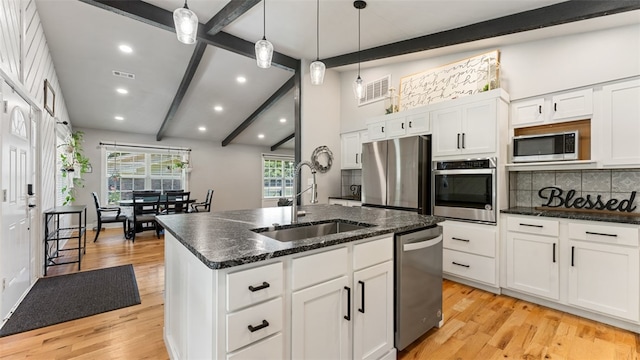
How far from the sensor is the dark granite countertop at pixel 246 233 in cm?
117

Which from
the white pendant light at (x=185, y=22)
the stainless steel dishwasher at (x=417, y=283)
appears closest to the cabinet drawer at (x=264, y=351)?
the stainless steel dishwasher at (x=417, y=283)

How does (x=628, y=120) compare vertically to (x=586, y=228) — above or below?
above

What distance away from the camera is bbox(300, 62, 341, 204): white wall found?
436 centimetres

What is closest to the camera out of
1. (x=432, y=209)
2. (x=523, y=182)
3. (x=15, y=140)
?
(x=15, y=140)

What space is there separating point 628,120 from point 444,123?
1492mm

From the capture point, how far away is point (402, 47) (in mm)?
3570

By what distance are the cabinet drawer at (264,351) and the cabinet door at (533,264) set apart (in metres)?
2.61

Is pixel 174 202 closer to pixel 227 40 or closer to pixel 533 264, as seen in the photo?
pixel 227 40

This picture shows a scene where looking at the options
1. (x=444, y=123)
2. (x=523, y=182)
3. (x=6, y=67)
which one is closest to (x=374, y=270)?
(x=444, y=123)

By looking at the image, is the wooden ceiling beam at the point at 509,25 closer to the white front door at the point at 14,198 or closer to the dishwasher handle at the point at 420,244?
the dishwasher handle at the point at 420,244

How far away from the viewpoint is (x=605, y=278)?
7.52 ft

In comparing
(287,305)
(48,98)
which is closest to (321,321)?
(287,305)

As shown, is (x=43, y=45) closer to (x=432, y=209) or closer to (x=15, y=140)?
(x=15, y=140)

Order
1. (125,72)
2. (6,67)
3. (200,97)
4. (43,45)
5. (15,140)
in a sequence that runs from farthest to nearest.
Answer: (200,97)
(125,72)
(43,45)
(15,140)
(6,67)
